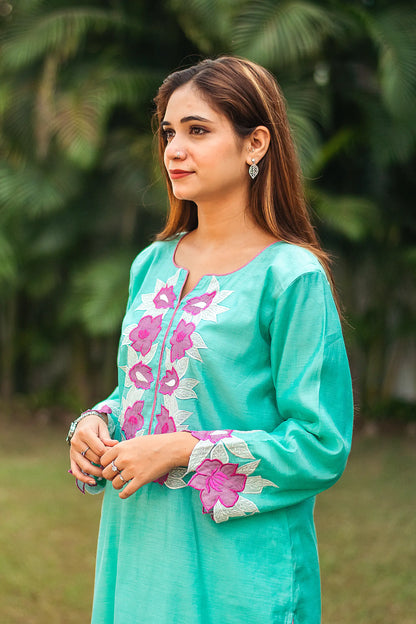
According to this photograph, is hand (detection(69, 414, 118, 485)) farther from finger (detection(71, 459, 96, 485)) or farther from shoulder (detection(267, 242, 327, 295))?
shoulder (detection(267, 242, 327, 295))

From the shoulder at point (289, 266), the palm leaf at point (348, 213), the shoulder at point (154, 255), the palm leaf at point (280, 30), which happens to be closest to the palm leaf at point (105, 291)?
the palm leaf at point (348, 213)

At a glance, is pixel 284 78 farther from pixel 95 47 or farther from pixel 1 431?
pixel 1 431

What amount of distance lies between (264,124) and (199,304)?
1.30 feet

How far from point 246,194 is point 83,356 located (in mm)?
6178

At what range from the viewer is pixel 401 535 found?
4340 mm

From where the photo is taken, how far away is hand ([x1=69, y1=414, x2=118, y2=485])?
1.46 m

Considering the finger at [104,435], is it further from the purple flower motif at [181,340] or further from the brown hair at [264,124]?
the brown hair at [264,124]

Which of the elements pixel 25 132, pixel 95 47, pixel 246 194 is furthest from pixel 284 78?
pixel 246 194

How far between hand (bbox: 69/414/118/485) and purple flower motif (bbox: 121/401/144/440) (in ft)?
0.16

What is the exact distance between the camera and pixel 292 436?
1344 mm

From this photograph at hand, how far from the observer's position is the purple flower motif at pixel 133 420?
153 cm

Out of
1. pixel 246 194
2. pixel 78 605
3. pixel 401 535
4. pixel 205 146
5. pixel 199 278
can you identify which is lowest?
pixel 401 535

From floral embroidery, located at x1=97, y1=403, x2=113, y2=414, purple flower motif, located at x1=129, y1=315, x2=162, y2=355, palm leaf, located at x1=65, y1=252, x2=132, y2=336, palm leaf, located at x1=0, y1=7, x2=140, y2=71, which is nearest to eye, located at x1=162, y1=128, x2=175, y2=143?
purple flower motif, located at x1=129, y1=315, x2=162, y2=355

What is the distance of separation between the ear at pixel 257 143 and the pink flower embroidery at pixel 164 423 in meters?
0.55
